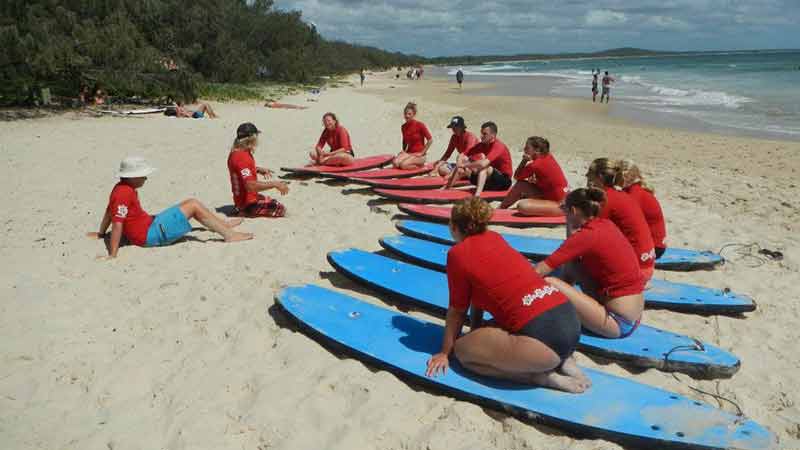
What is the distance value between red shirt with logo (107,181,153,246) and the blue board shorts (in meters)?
0.05

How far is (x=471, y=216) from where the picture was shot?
2.93m

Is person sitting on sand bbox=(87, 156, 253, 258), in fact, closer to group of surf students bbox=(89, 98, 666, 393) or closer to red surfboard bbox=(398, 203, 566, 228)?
group of surf students bbox=(89, 98, 666, 393)

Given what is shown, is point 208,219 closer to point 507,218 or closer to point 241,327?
point 241,327

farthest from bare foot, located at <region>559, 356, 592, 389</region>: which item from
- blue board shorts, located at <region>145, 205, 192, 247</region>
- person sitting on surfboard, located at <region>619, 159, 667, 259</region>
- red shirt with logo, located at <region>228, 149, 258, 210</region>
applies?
red shirt with logo, located at <region>228, 149, 258, 210</region>

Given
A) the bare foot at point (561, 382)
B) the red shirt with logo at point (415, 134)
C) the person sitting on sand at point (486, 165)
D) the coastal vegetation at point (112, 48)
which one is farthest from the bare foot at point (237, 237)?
the coastal vegetation at point (112, 48)

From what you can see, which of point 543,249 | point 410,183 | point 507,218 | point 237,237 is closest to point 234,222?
point 237,237

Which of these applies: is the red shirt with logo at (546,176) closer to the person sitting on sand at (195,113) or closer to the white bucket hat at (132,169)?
the white bucket hat at (132,169)

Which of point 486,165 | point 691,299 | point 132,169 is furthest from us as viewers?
point 486,165

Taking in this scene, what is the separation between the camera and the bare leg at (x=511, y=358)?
2.91 m

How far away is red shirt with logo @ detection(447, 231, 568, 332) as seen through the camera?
2.87m

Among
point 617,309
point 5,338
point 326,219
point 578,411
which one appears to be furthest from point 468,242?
point 326,219

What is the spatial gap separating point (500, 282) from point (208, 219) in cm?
372

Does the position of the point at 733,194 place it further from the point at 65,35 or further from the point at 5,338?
the point at 65,35

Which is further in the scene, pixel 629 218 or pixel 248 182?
pixel 248 182
